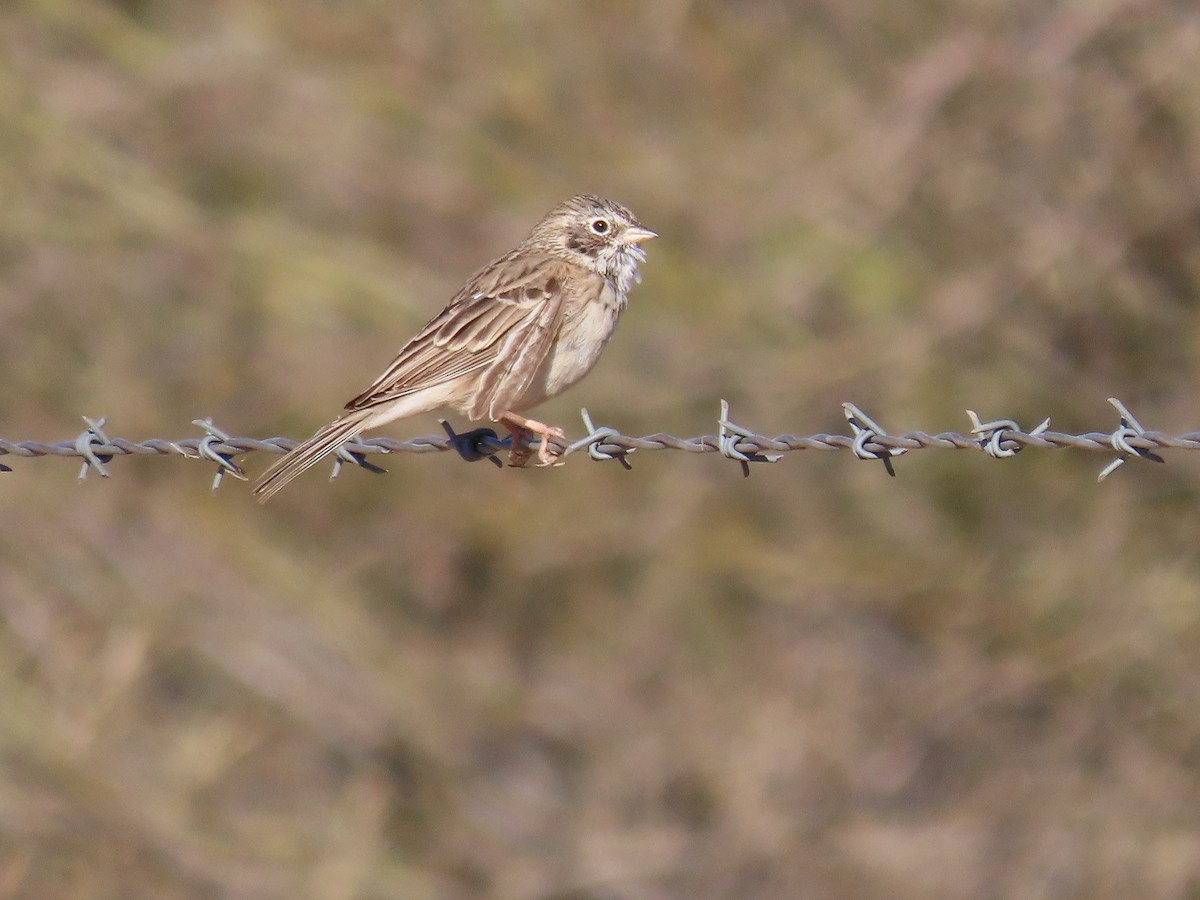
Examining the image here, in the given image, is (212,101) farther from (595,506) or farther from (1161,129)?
(1161,129)

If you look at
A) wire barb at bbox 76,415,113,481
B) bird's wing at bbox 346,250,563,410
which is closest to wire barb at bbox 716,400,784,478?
bird's wing at bbox 346,250,563,410

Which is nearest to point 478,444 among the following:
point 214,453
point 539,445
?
point 539,445

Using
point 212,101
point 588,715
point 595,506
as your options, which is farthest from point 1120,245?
point 212,101

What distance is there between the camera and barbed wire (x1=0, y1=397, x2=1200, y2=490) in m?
4.86

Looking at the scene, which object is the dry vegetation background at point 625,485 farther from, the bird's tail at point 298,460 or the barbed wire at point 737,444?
the barbed wire at point 737,444

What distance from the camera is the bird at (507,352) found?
6.61 meters

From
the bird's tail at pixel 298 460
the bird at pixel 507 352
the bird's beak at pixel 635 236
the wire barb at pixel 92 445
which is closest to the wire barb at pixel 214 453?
the wire barb at pixel 92 445

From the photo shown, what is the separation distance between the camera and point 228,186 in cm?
1236

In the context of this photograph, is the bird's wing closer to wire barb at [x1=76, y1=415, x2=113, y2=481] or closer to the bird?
the bird

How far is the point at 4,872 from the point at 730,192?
233 inches

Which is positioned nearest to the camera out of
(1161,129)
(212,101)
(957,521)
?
(1161,129)

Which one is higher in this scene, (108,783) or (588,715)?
(588,715)

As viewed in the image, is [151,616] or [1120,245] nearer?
[1120,245]

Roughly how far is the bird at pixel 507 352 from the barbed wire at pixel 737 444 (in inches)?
11.5
